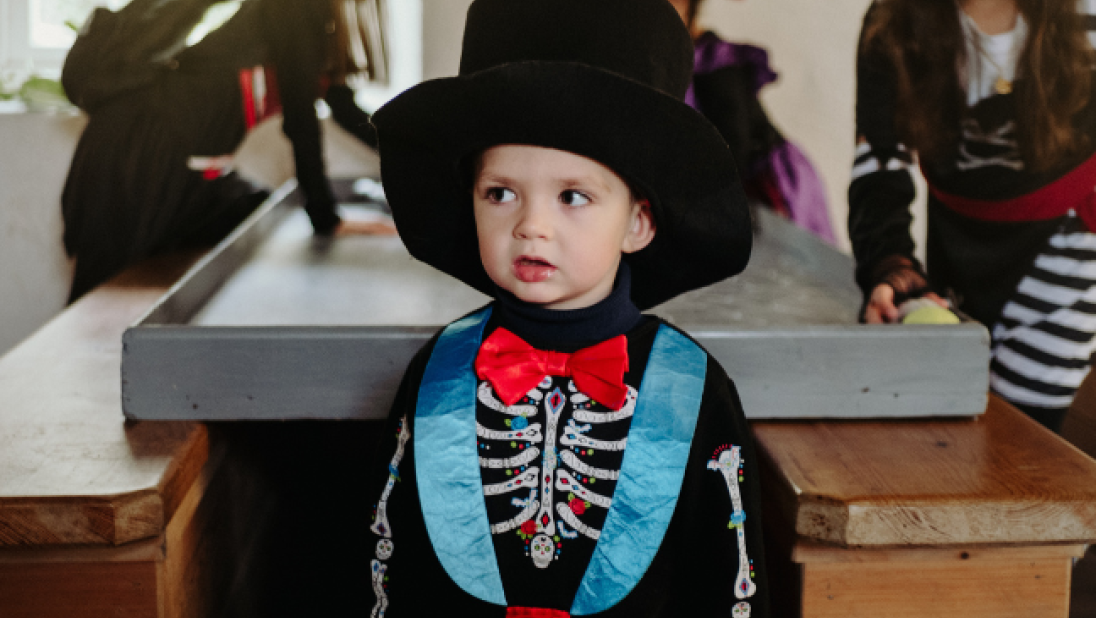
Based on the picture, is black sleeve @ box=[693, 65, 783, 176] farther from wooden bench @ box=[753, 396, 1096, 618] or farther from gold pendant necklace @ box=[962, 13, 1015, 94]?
wooden bench @ box=[753, 396, 1096, 618]

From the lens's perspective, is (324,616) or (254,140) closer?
(324,616)

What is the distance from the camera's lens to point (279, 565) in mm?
1512

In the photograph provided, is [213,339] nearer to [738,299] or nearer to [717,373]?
[717,373]

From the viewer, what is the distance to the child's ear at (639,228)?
2.39 ft

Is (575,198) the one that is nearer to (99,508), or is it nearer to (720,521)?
(720,521)

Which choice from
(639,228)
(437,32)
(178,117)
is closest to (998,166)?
(639,228)

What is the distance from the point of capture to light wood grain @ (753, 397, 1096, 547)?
2.47 feet

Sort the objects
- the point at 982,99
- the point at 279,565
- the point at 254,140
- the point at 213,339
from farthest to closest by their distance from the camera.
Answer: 1. the point at 254,140
2. the point at 279,565
3. the point at 982,99
4. the point at 213,339

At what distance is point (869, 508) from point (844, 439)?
0.15 metres

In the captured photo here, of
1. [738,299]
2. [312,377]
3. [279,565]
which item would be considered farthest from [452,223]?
[279,565]

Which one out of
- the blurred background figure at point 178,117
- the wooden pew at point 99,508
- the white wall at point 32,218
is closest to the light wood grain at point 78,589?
the wooden pew at point 99,508

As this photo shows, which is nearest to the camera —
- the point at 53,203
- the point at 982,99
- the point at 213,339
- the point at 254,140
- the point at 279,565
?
the point at 213,339

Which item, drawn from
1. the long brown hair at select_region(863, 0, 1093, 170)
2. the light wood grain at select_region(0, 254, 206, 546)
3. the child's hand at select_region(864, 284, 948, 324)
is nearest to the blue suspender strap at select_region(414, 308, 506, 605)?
the light wood grain at select_region(0, 254, 206, 546)

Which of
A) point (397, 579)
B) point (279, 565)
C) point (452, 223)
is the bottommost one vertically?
point (279, 565)
